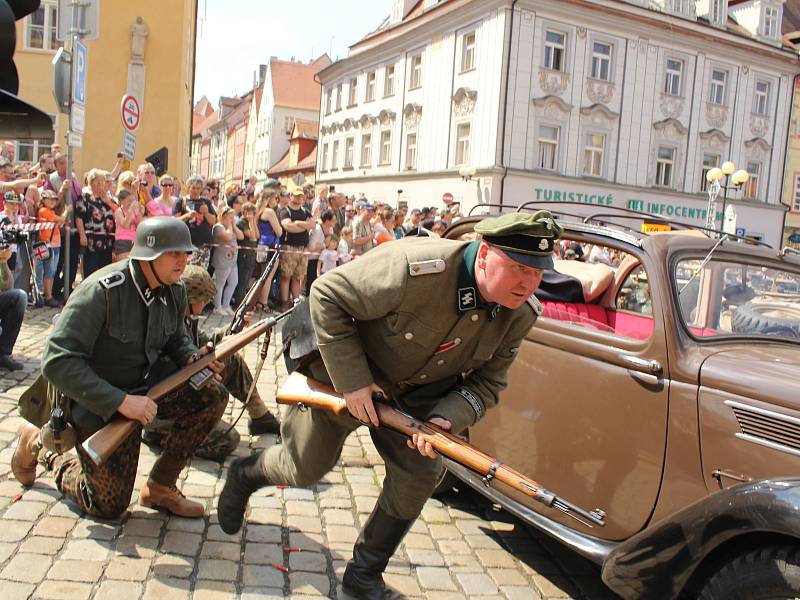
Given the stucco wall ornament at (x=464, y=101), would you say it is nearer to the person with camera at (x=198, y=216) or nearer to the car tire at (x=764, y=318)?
the person with camera at (x=198, y=216)

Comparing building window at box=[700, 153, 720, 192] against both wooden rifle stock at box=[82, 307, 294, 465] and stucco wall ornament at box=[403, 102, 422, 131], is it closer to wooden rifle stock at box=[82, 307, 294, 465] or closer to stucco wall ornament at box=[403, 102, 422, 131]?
stucco wall ornament at box=[403, 102, 422, 131]

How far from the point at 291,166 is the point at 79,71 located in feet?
160

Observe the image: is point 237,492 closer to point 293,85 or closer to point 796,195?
point 796,195

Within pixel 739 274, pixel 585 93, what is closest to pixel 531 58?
pixel 585 93

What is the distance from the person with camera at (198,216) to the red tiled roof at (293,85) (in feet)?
184

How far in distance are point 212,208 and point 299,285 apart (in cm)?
188

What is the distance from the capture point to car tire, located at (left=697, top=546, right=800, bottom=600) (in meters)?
2.44

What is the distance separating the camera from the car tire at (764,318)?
12.7ft

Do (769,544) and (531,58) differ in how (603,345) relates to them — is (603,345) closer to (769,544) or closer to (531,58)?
(769,544)

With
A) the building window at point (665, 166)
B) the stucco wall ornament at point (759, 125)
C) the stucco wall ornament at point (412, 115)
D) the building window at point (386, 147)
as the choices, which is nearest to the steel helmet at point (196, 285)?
the stucco wall ornament at point (412, 115)

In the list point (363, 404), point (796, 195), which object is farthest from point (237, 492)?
point (796, 195)

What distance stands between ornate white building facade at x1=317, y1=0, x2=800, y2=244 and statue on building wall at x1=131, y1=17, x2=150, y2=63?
13.6m

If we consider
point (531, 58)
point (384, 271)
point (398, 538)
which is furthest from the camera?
point (531, 58)

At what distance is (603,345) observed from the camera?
373cm
